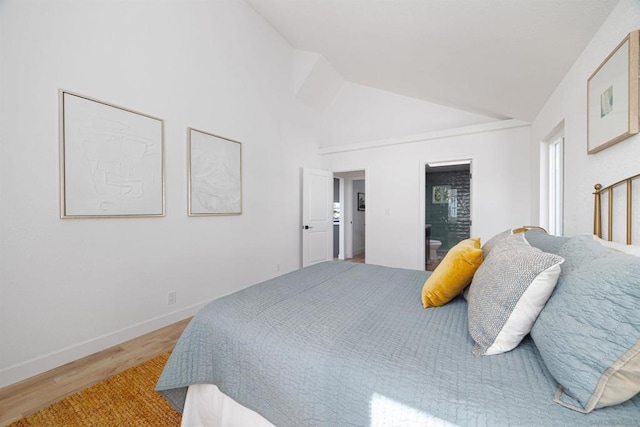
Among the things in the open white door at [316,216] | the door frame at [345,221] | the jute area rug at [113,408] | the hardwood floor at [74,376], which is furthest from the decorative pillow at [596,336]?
the door frame at [345,221]

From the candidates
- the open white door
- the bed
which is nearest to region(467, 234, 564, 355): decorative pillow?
the bed

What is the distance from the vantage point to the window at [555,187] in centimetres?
275

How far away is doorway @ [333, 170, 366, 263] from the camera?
630 centimetres

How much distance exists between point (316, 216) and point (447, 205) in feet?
11.8

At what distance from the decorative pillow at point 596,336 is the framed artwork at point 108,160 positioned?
2.81 meters

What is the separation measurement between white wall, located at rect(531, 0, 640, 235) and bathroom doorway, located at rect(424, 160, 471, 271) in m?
3.80

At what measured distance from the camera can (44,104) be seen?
1.87m

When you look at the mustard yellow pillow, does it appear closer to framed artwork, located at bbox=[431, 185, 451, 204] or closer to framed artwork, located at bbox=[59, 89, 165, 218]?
framed artwork, located at bbox=[59, 89, 165, 218]

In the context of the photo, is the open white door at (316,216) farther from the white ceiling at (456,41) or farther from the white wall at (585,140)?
the white wall at (585,140)

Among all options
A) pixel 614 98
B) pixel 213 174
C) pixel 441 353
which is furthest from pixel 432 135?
pixel 441 353

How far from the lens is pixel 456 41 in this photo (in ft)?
7.36

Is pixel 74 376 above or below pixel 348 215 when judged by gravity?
below

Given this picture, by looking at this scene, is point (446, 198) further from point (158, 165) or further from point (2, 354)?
point (2, 354)

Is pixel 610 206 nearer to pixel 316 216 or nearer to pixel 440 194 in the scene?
pixel 316 216
